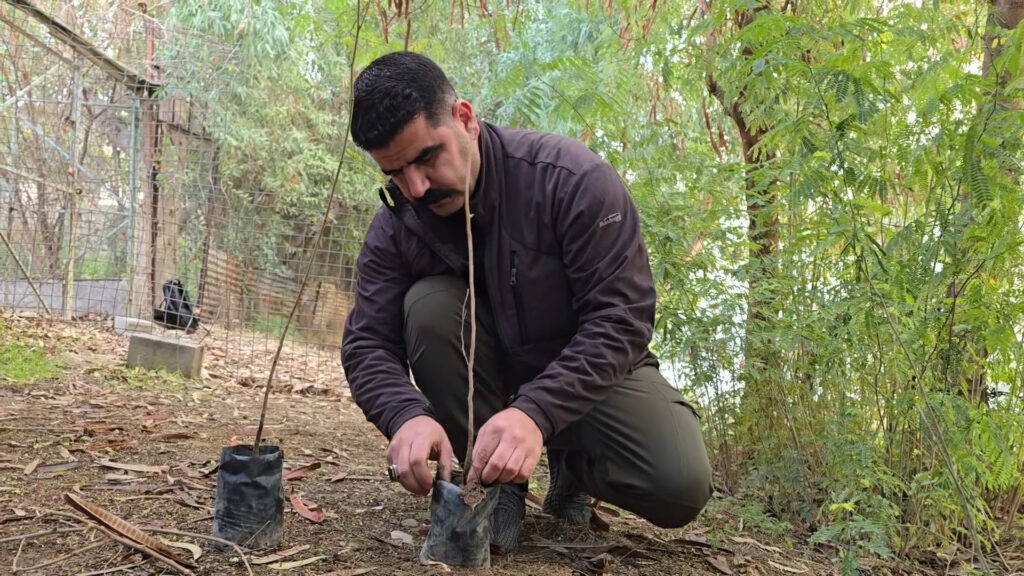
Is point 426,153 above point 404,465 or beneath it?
above

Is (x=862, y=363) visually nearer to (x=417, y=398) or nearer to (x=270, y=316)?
(x=417, y=398)

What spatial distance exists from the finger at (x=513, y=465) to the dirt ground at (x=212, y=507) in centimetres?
26

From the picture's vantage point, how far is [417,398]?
2135mm

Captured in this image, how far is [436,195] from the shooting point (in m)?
2.17

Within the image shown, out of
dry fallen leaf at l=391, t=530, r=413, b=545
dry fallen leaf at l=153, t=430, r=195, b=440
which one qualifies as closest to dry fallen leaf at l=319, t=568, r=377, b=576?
dry fallen leaf at l=391, t=530, r=413, b=545

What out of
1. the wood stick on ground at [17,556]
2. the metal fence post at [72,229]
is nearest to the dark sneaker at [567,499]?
the wood stick on ground at [17,556]

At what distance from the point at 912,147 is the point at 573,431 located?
57.0 inches

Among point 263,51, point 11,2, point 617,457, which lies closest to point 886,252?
point 617,457

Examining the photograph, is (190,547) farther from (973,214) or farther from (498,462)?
(973,214)

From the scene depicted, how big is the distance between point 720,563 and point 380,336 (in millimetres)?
1180

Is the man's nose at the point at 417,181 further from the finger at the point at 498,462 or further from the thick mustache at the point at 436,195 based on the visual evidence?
the finger at the point at 498,462

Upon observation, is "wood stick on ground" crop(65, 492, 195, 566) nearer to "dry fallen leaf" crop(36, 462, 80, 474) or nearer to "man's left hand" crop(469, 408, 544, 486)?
"man's left hand" crop(469, 408, 544, 486)

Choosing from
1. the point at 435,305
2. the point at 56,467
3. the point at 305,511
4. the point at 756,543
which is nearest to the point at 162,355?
the point at 56,467

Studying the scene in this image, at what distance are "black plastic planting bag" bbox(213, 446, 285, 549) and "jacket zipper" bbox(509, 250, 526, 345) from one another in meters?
0.74
